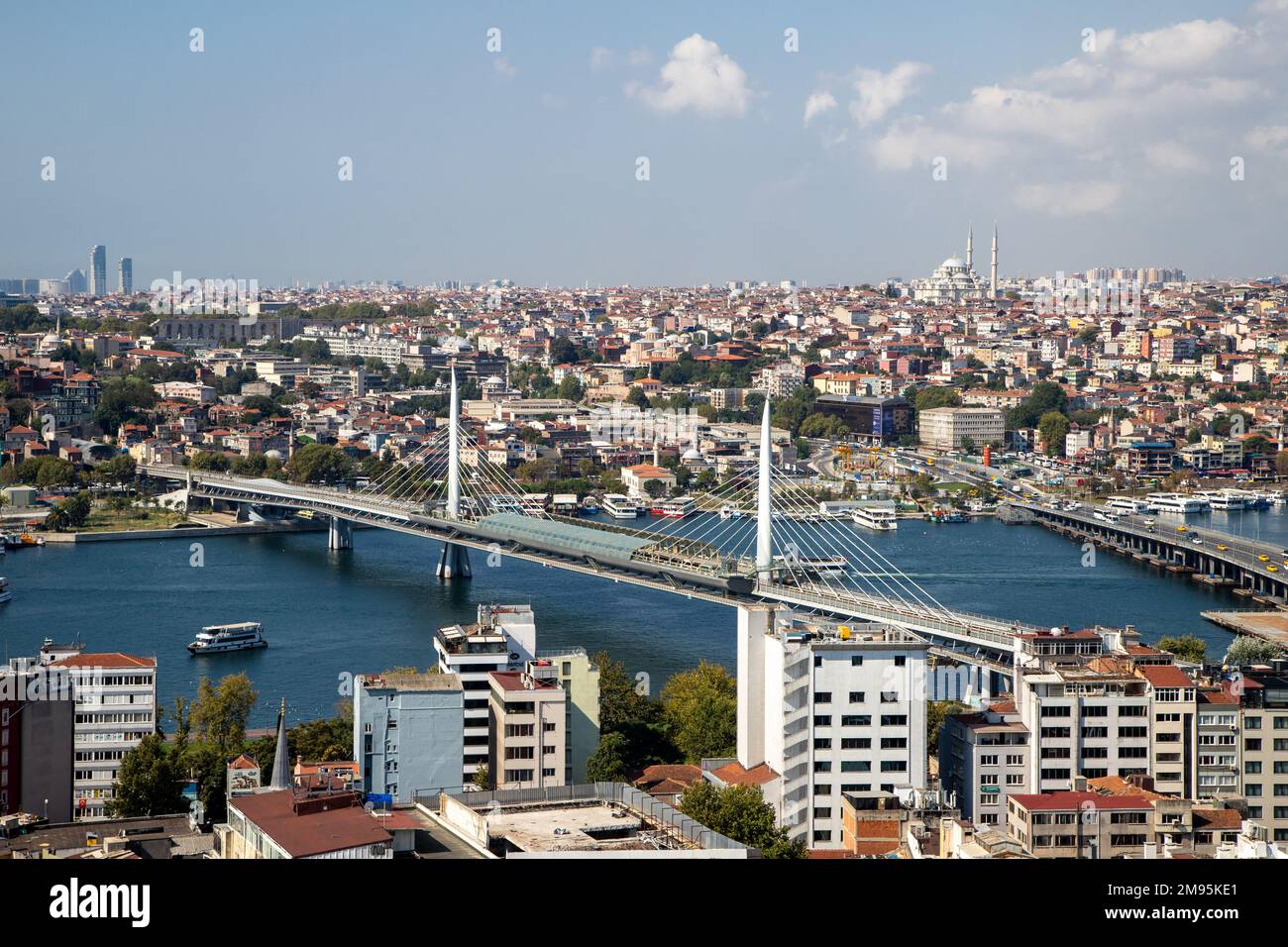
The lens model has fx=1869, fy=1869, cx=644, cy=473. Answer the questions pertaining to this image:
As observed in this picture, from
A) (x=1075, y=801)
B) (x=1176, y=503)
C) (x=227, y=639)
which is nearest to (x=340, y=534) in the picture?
(x=227, y=639)

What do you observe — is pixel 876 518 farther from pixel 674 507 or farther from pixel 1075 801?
pixel 1075 801

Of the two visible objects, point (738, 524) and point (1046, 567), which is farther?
point (738, 524)

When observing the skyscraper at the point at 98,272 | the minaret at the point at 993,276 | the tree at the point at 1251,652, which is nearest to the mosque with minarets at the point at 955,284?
the minaret at the point at 993,276

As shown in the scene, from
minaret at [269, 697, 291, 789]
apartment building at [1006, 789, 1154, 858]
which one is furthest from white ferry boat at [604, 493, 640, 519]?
apartment building at [1006, 789, 1154, 858]

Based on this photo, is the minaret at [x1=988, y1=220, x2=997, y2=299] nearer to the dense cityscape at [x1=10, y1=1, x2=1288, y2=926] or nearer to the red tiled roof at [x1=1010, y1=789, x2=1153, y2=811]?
the dense cityscape at [x1=10, y1=1, x2=1288, y2=926]

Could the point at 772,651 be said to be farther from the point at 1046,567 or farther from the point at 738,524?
the point at 738,524

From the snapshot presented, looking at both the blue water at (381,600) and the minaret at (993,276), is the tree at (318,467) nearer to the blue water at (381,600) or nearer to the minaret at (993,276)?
the blue water at (381,600)
